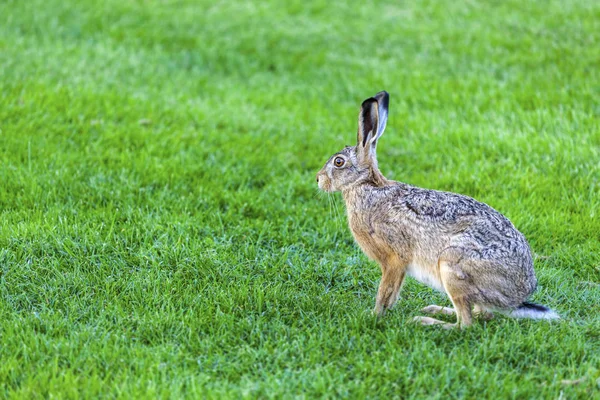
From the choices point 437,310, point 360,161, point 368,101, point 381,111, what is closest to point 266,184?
point 360,161

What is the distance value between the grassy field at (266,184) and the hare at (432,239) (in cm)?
23

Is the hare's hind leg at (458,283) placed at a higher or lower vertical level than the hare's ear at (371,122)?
lower

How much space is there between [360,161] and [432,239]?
97 cm

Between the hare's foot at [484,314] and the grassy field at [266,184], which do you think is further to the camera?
the hare's foot at [484,314]

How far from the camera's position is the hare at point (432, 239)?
197 inches

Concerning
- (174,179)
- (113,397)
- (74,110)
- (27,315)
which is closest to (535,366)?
(113,397)

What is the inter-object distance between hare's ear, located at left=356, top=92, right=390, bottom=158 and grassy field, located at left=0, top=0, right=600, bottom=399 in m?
1.03

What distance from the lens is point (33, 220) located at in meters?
6.61

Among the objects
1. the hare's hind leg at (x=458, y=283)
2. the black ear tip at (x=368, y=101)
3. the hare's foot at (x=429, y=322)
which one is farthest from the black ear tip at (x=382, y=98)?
the hare's foot at (x=429, y=322)

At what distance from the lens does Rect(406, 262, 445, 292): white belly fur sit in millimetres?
5227

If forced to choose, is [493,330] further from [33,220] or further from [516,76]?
[516,76]

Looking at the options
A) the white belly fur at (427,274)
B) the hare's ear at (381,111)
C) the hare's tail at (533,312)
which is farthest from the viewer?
the hare's ear at (381,111)

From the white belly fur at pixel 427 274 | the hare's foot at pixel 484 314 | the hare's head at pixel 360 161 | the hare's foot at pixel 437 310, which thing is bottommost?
the hare's foot at pixel 437 310

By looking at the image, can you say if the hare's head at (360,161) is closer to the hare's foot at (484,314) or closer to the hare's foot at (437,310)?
the hare's foot at (437,310)
